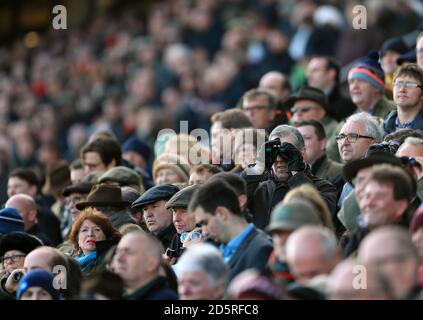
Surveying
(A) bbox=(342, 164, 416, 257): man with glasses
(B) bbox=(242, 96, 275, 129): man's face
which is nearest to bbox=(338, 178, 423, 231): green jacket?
(A) bbox=(342, 164, 416, 257): man with glasses

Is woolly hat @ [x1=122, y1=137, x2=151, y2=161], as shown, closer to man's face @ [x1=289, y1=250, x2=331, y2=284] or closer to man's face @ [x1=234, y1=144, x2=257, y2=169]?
man's face @ [x1=234, y1=144, x2=257, y2=169]

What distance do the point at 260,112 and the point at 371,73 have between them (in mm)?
1228

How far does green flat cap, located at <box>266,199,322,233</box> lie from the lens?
8.13 meters

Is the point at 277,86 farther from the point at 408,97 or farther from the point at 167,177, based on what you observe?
the point at 408,97

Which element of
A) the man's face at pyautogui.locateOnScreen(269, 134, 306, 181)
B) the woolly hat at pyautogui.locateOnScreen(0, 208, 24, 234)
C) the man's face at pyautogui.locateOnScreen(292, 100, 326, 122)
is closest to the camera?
the man's face at pyautogui.locateOnScreen(269, 134, 306, 181)

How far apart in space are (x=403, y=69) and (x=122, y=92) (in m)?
11.7

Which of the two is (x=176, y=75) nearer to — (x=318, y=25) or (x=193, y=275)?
(x=318, y=25)

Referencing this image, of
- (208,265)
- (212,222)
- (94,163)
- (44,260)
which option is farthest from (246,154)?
(208,265)

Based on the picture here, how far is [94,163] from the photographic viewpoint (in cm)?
1340

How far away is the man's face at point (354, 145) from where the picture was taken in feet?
34.8

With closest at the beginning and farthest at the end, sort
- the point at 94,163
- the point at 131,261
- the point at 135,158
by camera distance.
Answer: the point at 131,261, the point at 94,163, the point at 135,158

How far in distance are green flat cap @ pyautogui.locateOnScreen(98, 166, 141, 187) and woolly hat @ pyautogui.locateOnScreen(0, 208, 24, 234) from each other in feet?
3.21

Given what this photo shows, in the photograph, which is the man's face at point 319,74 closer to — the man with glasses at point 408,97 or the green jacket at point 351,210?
the man with glasses at point 408,97

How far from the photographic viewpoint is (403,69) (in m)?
11.2
